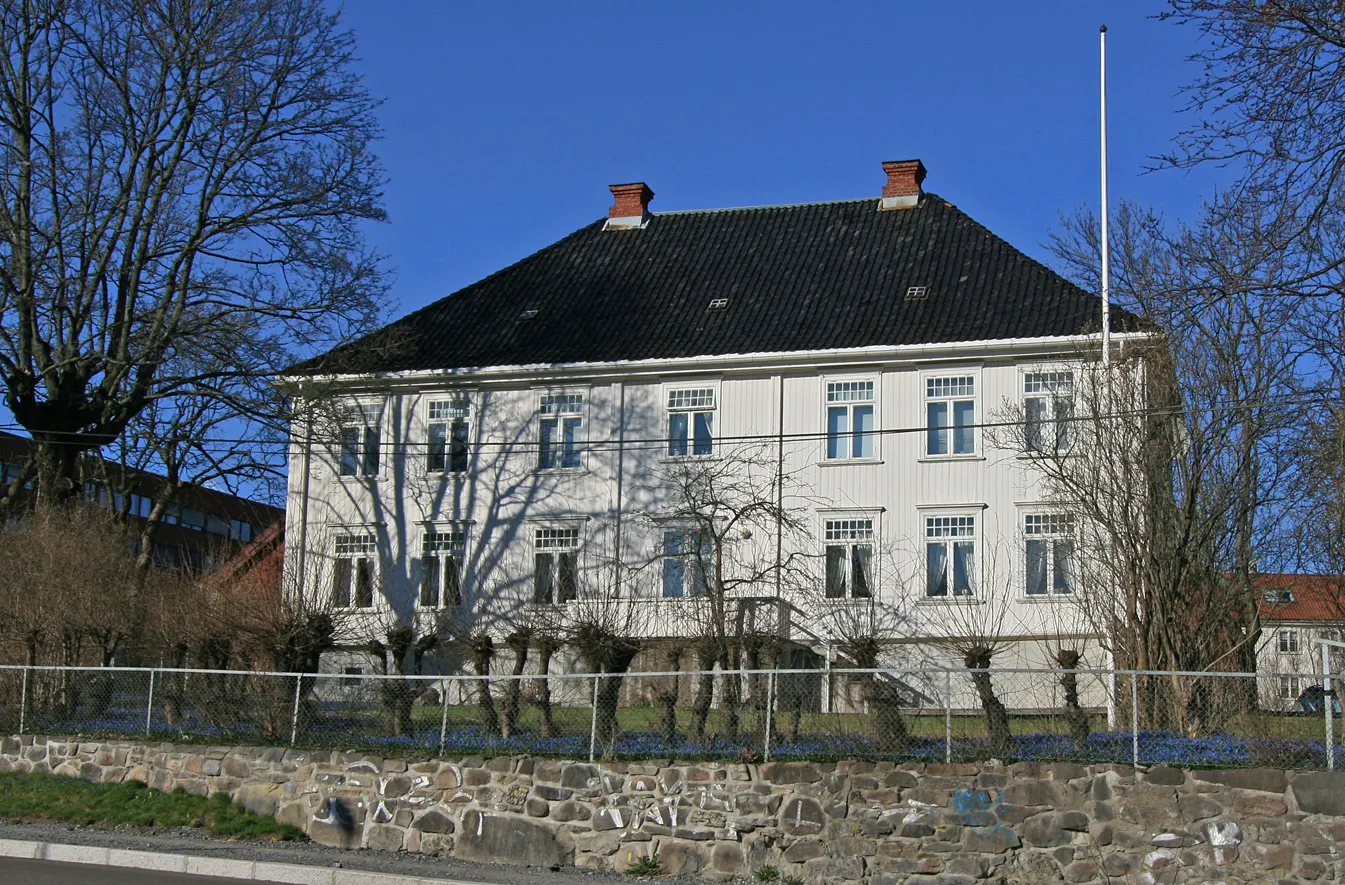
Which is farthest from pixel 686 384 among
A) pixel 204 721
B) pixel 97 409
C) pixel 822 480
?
pixel 204 721

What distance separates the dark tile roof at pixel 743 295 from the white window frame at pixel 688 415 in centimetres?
81

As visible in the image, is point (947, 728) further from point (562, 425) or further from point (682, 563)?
point (562, 425)

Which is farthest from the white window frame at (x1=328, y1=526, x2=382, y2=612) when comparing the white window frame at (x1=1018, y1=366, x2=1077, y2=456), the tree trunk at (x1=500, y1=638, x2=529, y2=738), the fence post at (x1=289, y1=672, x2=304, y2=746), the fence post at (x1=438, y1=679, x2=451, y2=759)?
the tree trunk at (x1=500, y1=638, x2=529, y2=738)

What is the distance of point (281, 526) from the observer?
37.9m

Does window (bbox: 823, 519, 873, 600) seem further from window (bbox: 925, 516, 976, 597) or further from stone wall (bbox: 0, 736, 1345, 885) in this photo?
stone wall (bbox: 0, 736, 1345, 885)

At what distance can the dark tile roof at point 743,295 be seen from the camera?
2975 cm

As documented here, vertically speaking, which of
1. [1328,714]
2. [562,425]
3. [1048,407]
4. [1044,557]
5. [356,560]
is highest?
[562,425]

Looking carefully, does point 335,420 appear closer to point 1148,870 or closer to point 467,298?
point 467,298

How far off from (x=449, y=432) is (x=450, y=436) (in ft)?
0.30

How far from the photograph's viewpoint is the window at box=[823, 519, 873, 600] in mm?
28553

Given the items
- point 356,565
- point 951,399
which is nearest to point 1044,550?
point 951,399

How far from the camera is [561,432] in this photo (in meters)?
31.5

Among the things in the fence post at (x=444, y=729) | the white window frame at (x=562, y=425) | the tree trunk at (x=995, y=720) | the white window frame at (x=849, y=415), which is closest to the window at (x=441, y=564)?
the white window frame at (x=562, y=425)

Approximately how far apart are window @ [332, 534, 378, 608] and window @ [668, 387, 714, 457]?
23.4 feet
